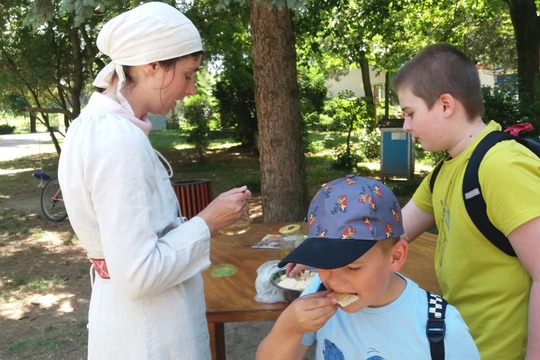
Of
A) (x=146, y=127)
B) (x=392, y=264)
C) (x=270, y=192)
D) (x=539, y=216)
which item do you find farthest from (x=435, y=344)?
(x=270, y=192)

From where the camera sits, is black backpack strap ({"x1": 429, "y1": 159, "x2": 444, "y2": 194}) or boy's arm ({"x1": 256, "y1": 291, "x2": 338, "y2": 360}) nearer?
boy's arm ({"x1": 256, "y1": 291, "x2": 338, "y2": 360})

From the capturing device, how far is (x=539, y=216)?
1.22 m

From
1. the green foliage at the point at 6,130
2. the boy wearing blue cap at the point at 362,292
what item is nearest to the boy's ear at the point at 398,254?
the boy wearing blue cap at the point at 362,292

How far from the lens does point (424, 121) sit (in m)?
1.52

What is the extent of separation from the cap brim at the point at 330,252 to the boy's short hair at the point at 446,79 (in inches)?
22.0

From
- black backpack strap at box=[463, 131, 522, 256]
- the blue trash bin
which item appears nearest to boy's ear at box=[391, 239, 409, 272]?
black backpack strap at box=[463, 131, 522, 256]

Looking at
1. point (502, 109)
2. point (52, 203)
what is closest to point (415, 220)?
point (502, 109)

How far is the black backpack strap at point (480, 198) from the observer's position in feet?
4.40

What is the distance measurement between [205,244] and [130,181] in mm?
297

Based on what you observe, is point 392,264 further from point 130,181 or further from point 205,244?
point 130,181

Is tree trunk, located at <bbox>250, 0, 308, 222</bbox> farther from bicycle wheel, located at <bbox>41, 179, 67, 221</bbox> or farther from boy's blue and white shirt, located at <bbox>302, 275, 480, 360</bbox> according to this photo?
bicycle wheel, located at <bbox>41, 179, 67, 221</bbox>

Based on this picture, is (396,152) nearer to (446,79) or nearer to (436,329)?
(446,79)

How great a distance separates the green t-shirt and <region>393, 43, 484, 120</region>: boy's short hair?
0.33 feet

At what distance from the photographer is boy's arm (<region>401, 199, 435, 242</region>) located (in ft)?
6.20
